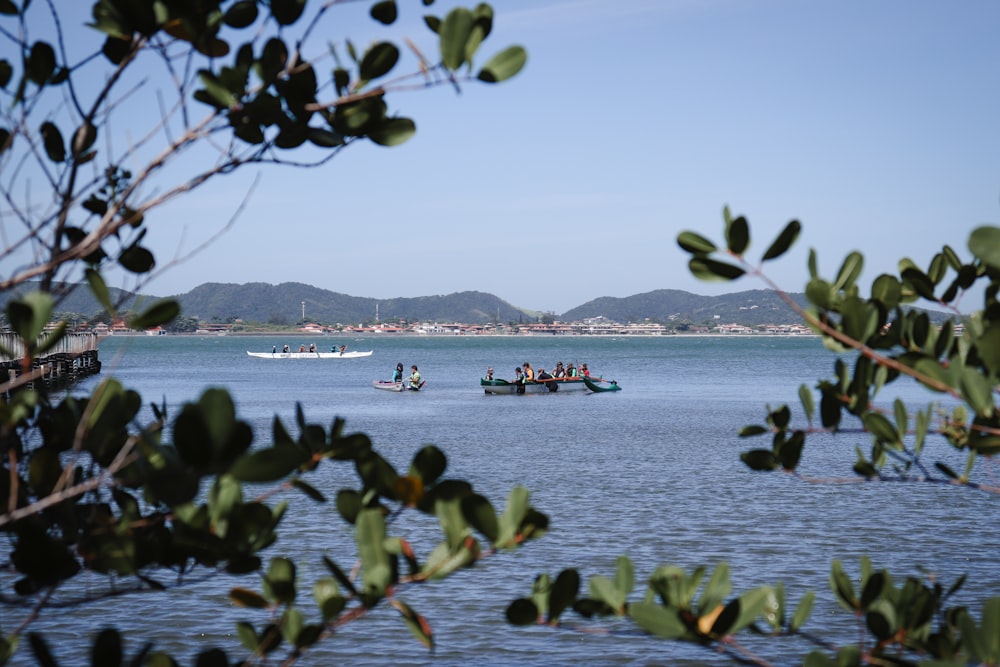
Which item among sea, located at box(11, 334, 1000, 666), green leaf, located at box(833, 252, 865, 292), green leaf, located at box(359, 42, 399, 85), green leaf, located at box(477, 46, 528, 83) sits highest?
green leaf, located at box(359, 42, 399, 85)

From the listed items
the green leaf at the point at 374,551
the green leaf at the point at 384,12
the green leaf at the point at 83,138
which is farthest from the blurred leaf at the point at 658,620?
the green leaf at the point at 83,138

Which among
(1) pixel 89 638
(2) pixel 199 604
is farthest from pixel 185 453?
(2) pixel 199 604

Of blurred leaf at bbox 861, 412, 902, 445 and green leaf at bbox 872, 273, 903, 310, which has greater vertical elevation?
green leaf at bbox 872, 273, 903, 310

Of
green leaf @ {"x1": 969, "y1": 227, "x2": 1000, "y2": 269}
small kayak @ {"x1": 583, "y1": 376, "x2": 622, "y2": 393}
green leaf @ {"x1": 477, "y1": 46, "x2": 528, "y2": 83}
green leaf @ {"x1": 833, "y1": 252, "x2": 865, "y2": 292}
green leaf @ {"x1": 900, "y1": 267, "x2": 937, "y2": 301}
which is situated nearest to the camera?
green leaf @ {"x1": 969, "y1": 227, "x2": 1000, "y2": 269}

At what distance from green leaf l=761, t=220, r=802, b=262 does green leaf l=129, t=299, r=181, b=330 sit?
5.02 feet

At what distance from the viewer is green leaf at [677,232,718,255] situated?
282 centimetres

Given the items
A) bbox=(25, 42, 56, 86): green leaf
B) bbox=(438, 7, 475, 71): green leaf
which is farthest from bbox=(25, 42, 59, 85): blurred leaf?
bbox=(438, 7, 475, 71): green leaf

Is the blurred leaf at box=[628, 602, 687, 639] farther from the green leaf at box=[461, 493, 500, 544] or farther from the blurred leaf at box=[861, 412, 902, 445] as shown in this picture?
the blurred leaf at box=[861, 412, 902, 445]

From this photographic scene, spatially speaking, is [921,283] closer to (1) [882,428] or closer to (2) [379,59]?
(1) [882,428]

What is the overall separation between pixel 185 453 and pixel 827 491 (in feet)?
60.1

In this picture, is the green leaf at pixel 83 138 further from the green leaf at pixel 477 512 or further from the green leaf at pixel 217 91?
the green leaf at pixel 477 512

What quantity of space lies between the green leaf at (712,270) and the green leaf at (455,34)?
2.84 feet

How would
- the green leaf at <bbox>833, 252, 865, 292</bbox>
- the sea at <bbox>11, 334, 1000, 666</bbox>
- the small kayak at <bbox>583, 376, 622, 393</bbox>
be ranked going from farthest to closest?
1. the small kayak at <bbox>583, 376, 622, 393</bbox>
2. the sea at <bbox>11, 334, 1000, 666</bbox>
3. the green leaf at <bbox>833, 252, 865, 292</bbox>

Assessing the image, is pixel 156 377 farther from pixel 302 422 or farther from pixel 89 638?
pixel 302 422
